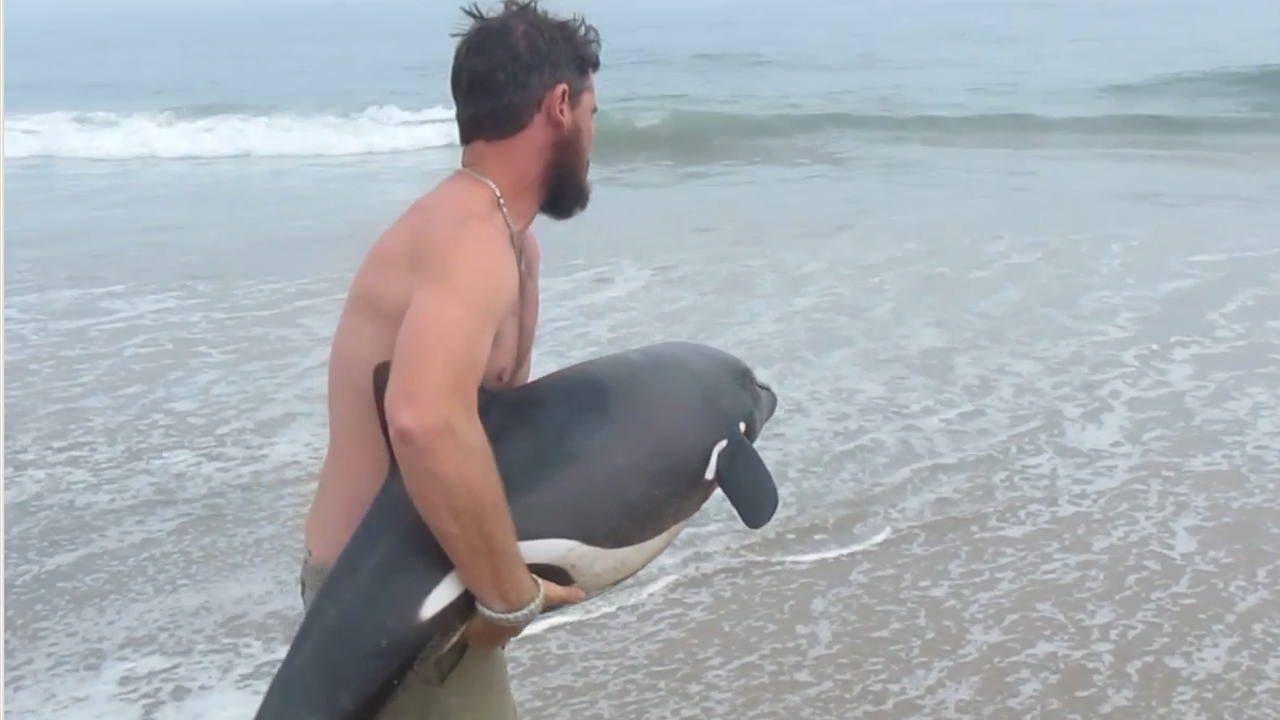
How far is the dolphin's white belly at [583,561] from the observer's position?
183 cm

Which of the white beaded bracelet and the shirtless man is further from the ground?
the shirtless man

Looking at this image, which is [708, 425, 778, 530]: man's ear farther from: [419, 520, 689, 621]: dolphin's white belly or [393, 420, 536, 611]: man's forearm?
[393, 420, 536, 611]: man's forearm

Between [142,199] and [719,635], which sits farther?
[142,199]

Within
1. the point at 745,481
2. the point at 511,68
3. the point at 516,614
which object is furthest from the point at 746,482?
the point at 511,68

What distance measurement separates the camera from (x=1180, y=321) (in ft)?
21.9

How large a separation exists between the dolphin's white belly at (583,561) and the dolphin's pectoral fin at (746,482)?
109 millimetres

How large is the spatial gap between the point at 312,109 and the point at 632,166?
880 cm

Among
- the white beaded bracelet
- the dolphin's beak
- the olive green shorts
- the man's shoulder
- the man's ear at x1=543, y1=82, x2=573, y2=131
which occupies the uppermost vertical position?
the man's ear at x1=543, y1=82, x2=573, y2=131

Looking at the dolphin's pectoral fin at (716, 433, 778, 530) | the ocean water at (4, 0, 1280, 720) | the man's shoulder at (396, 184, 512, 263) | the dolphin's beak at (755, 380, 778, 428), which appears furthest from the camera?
the ocean water at (4, 0, 1280, 720)

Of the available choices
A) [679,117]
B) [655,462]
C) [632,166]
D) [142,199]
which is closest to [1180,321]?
[655,462]

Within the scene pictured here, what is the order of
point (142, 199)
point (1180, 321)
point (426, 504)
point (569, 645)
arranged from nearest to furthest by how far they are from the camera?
point (426, 504), point (569, 645), point (1180, 321), point (142, 199)

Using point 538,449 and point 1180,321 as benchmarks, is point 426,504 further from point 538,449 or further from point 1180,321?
point 1180,321

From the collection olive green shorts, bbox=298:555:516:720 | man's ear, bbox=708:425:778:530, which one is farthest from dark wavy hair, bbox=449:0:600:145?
olive green shorts, bbox=298:555:516:720

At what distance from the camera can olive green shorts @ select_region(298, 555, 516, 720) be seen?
1962 mm
